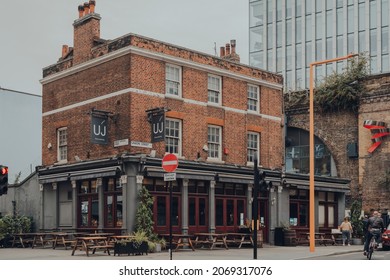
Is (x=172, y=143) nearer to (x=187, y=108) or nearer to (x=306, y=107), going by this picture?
(x=187, y=108)

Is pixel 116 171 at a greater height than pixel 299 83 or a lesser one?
lesser

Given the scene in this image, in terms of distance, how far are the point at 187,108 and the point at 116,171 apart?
474 centimetres

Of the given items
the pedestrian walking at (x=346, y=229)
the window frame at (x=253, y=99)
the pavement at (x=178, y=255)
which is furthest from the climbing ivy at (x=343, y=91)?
the pavement at (x=178, y=255)

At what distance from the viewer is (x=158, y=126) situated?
28.5 meters

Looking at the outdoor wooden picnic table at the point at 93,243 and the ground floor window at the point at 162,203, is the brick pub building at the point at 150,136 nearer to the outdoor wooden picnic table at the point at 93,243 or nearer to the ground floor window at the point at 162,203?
the ground floor window at the point at 162,203

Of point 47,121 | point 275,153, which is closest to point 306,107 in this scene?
→ point 275,153

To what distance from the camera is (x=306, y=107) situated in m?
44.8

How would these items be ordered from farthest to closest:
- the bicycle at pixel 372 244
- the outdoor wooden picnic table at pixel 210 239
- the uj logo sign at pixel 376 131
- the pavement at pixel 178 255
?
the uj logo sign at pixel 376 131, the outdoor wooden picnic table at pixel 210 239, the pavement at pixel 178 255, the bicycle at pixel 372 244

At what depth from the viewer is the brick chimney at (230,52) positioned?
3616cm

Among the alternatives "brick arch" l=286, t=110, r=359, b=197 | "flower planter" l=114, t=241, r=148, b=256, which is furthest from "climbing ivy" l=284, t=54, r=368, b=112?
"flower planter" l=114, t=241, r=148, b=256

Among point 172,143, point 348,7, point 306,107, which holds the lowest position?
point 172,143

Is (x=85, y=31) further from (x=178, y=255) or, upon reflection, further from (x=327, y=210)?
(x=327, y=210)

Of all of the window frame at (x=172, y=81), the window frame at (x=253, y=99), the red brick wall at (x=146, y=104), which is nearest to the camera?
the red brick wall at (x=146, y=104)

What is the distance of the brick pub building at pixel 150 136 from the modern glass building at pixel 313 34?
29684 mm
